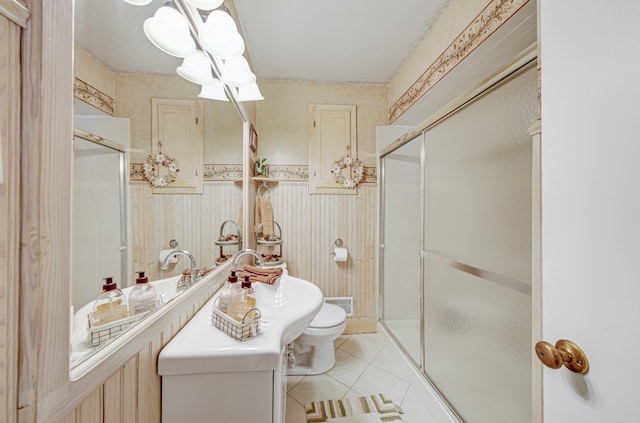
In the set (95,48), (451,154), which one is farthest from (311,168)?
(95,48)

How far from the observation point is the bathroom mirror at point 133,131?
1.59 ft

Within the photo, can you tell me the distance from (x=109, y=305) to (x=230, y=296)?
0.38 m

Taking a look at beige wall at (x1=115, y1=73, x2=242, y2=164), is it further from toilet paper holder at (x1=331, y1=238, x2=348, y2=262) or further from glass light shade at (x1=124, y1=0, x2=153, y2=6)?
toilet paper holder at (x1=331, y1=238, x2=348, y2=262)

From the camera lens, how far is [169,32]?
31.1 inches

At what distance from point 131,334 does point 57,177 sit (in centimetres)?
42

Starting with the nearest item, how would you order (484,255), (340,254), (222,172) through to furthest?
(484,255) < (222,172) < (340,254)

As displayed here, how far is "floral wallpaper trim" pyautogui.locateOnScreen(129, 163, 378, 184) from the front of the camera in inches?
27.8

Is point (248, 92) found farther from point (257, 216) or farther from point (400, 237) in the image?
Result: point (400, 237)

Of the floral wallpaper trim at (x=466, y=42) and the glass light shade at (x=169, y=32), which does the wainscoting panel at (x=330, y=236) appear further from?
the glass light shade at (x=169, y=32)

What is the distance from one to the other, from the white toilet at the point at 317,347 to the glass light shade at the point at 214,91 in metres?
1.50

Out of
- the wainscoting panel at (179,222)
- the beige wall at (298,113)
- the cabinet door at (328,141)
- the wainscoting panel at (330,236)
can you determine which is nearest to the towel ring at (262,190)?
the wainscoting panel at (330,236)

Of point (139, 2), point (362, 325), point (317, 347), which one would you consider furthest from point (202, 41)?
point (362, 325)

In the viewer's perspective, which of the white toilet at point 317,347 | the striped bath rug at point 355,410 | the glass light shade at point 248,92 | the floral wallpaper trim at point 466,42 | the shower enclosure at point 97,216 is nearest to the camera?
the shower enclosure at point 97,216

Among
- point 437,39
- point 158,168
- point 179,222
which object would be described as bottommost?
point 179,222
